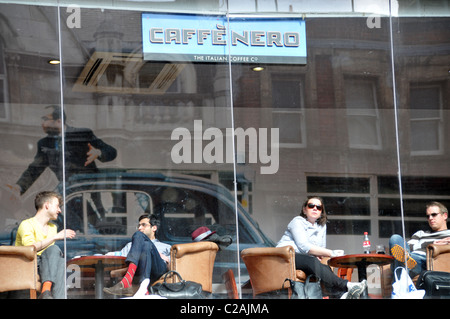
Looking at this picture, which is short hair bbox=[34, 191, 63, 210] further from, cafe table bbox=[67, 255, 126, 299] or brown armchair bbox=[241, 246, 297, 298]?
brown armchair bbox=[241, 246, 297, 298]

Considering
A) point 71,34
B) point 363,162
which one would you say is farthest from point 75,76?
point 363,162

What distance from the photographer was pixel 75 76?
397 inches

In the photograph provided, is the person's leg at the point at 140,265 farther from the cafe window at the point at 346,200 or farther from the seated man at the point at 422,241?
the seated man at the point at 422,241

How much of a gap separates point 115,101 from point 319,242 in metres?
2.38

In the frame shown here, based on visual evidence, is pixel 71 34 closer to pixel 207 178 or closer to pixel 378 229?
pixel 207 178

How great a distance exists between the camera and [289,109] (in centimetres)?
1052

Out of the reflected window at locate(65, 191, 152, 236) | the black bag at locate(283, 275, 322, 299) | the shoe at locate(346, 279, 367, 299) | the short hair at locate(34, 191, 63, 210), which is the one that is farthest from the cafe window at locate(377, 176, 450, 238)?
the short hair at locate(34, 191, 63, 210)

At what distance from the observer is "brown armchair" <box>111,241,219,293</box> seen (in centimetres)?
923

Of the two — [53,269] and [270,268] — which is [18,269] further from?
[270,268]

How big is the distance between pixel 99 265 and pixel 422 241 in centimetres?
A: 306

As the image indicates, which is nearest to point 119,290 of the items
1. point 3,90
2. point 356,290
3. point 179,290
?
point 179,290
